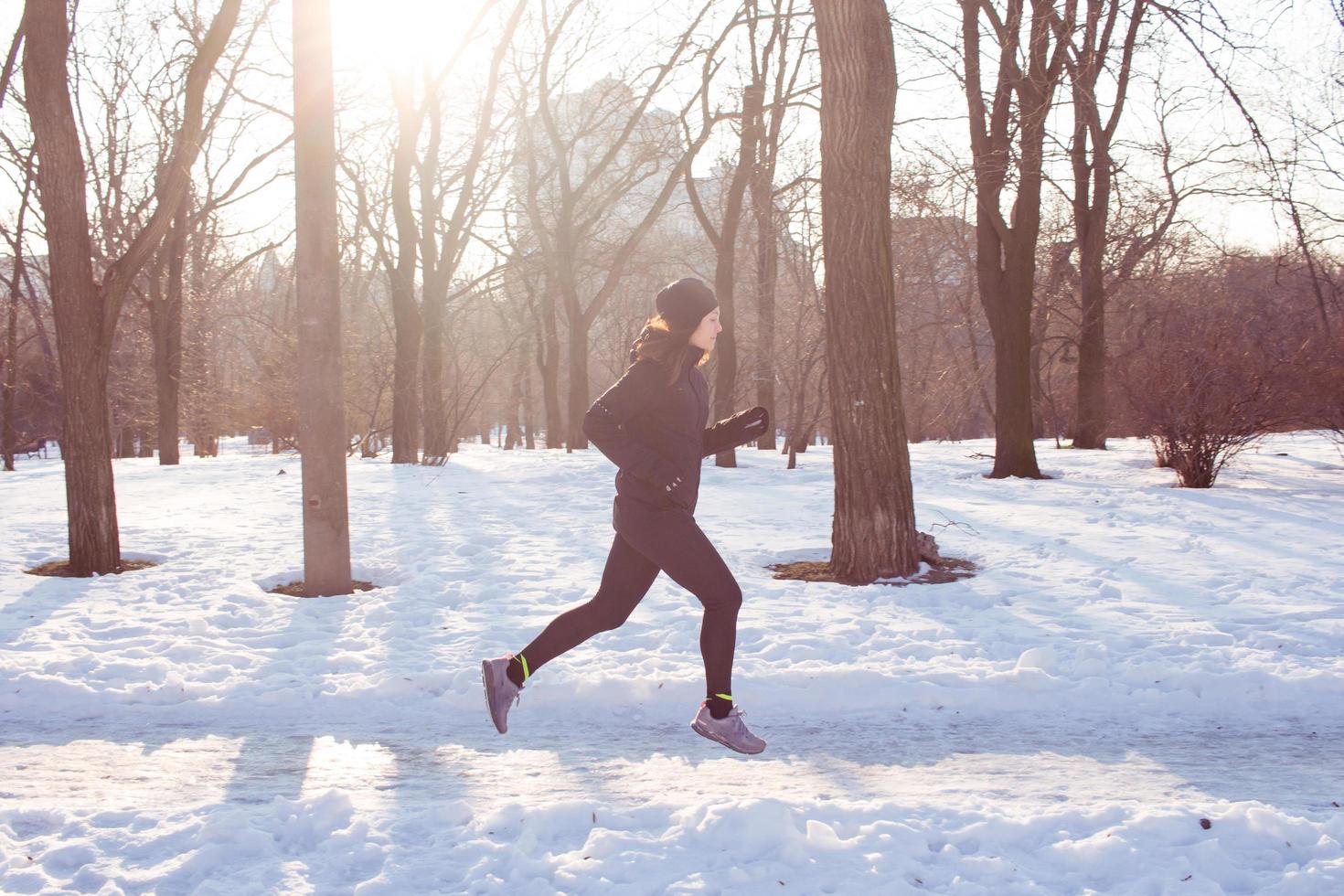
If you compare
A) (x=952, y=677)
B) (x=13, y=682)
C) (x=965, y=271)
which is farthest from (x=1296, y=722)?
(x=965, y=271)

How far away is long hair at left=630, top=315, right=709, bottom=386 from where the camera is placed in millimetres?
4176

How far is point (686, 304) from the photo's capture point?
13.8ft

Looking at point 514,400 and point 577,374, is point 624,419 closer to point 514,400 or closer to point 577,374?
point 577,374

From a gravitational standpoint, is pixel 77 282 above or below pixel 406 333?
below

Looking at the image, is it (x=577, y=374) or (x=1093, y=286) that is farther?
(x=577, y=374)

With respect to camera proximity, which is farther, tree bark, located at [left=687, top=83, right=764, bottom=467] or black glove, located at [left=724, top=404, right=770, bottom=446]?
tree bark, located at [left=687, top=83, right=764, bottom=467]

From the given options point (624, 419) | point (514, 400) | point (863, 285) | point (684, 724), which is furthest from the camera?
point (514, 400)

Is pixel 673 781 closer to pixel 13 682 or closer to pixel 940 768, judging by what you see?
pixel 940 768

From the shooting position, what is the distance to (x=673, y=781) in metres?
3.90

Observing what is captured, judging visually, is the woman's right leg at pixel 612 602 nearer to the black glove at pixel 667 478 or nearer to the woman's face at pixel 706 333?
the black glove at pixel 667 478

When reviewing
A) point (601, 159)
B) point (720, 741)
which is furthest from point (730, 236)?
point (720, 741)

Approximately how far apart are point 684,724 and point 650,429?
149cm

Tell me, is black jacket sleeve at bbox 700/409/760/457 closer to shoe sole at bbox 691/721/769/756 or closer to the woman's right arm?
the woman's right arm

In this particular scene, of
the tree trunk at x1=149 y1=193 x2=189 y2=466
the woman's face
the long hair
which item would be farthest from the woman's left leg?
the tree trunk at x1=149 y1=193 x2=189 y2=466
